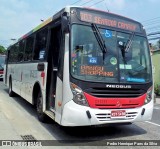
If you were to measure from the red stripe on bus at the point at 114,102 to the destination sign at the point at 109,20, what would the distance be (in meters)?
1.80

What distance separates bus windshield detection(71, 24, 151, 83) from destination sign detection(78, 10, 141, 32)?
0.66 ft

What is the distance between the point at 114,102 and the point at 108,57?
107 centimetres

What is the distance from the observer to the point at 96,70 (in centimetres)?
680

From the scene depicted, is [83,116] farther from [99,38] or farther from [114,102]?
[99,38]

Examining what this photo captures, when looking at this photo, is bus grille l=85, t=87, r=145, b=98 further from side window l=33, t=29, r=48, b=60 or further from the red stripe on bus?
side window l=33, t=29, r=48, b=60

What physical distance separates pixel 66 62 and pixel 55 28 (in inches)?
64.3

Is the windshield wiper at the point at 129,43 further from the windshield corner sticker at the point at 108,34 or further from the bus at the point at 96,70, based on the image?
the windshield corner sticker at the point at 108,34

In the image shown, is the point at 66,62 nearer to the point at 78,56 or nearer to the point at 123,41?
the point at 78,56

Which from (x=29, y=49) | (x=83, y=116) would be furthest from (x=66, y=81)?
(x=29, y=49)

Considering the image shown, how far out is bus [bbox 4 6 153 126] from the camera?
6.56m

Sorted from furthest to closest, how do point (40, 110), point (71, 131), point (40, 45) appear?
point (40, 45) < point (40, 110) < point (71, 131)

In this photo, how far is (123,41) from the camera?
24.1ft

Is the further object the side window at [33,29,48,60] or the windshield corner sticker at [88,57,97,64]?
the side window at [33,29,48,60]

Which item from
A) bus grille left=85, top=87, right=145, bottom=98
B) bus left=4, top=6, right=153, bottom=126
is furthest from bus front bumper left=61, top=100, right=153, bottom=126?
bus grille left=85, top=87, right=145, bottom=98
